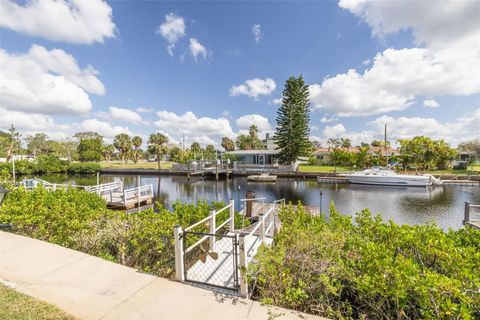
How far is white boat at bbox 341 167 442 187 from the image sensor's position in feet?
73.4

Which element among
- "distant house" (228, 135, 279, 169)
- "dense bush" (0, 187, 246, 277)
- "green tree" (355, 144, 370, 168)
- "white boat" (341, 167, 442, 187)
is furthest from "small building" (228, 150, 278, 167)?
"dense bush" (0, 187, 246, 277)

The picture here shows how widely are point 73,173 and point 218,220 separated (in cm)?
4576

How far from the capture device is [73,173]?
4050 centimetres

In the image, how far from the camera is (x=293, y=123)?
3738 cm

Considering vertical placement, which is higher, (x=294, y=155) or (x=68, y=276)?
(x=294, y=155)

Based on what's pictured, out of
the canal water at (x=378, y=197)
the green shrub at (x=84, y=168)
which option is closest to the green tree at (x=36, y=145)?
the green shrub at (x=84, y=168)

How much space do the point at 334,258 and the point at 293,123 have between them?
3597cm

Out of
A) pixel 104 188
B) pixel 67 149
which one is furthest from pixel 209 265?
pixel 67 149

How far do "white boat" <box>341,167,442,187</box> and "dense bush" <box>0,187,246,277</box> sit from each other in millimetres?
23512

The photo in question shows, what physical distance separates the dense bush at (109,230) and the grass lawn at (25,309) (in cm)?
149

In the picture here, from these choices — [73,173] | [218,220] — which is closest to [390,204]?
[218,220]

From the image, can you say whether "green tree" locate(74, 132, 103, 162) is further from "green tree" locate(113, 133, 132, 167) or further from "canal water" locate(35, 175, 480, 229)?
"canal water" locate(35, 175, 480, 229)

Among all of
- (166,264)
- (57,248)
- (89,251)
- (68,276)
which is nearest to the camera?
(68,276)

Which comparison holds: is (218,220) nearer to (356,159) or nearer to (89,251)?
(89,251)
